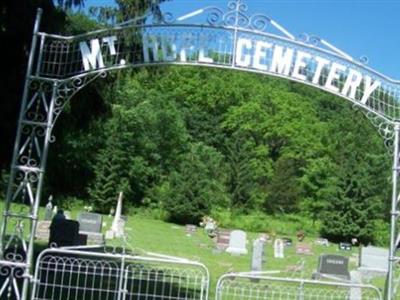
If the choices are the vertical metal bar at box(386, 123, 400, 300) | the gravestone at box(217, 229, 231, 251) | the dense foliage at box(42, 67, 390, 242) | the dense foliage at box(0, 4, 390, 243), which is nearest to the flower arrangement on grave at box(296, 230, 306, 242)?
the dense foliage at box(0, 4, 390, 243)

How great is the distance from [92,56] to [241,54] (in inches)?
76.6

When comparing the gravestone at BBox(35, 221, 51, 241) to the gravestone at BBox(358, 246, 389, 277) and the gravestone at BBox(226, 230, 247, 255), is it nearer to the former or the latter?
the gravestone at BBox(226, 230, 247, 255)

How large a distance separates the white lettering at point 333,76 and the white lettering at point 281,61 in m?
0.54

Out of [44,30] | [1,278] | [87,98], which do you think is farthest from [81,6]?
[1,278]

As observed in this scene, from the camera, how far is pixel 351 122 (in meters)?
60.6

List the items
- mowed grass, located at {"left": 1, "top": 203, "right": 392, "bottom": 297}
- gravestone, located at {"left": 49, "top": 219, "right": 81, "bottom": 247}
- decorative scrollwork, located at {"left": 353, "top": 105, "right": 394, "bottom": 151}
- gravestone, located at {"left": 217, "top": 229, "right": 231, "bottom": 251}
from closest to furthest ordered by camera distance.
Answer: decorative scrollwork, located at {"left": 353, "top": 105, "right": 394, "bottom": 151} < gravestone, located at {"left": 49, "top": 219, "right": 81, "bottom": 247} < mowed grass, located at {"left": 1, "top": 203, "right": 392, "bottom": 297} < gravestone, located at {"left": 217, "top": 229, "right": 231, "bottom": 251}

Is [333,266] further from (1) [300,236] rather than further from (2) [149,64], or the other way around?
(1) [300,236]

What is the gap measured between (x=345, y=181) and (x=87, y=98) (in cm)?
3824

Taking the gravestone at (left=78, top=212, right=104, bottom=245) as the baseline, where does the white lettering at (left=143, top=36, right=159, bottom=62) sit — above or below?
above

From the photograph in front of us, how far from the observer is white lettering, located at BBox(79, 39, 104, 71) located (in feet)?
27.9

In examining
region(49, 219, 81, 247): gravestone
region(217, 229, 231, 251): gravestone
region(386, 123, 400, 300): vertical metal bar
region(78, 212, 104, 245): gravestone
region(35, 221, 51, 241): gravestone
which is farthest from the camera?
region(217, 229, 231, 251): gravestone

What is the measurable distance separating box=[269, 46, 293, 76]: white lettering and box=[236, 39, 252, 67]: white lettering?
0.32 metres

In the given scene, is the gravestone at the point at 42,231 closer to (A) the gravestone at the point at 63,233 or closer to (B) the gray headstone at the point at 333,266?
(A) the gravestone at the point at 63,233

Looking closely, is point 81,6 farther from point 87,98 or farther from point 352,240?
point 352,240
